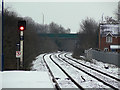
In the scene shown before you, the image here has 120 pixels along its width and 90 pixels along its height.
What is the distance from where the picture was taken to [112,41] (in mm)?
63500

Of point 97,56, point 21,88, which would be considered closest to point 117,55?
point 97,56

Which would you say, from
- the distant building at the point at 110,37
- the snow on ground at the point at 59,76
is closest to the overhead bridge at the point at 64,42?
the distant building at the point at 110,37

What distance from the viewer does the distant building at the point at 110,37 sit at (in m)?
63.1

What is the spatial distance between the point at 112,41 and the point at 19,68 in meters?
45.6

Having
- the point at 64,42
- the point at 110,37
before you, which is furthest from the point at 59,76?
the point at 64,42

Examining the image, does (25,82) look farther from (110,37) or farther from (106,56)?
(110,37)

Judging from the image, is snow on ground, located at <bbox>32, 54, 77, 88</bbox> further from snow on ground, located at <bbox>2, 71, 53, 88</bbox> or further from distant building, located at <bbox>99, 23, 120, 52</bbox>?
distant building, located at <bbox>99, 23, 120, 52</bbox>

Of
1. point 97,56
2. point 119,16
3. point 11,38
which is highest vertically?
point 119,16

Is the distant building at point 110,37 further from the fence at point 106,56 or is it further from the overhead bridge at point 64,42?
the overhead bridge at point 64,42

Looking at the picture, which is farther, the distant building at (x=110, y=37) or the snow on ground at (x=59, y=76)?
the distant building at (x=110, y=37)

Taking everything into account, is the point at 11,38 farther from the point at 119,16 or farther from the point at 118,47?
the point at 118,47

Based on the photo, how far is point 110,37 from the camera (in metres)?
63.8

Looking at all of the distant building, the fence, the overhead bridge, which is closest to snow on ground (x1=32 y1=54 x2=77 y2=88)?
the fence

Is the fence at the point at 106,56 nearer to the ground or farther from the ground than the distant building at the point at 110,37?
nearer to the ground
